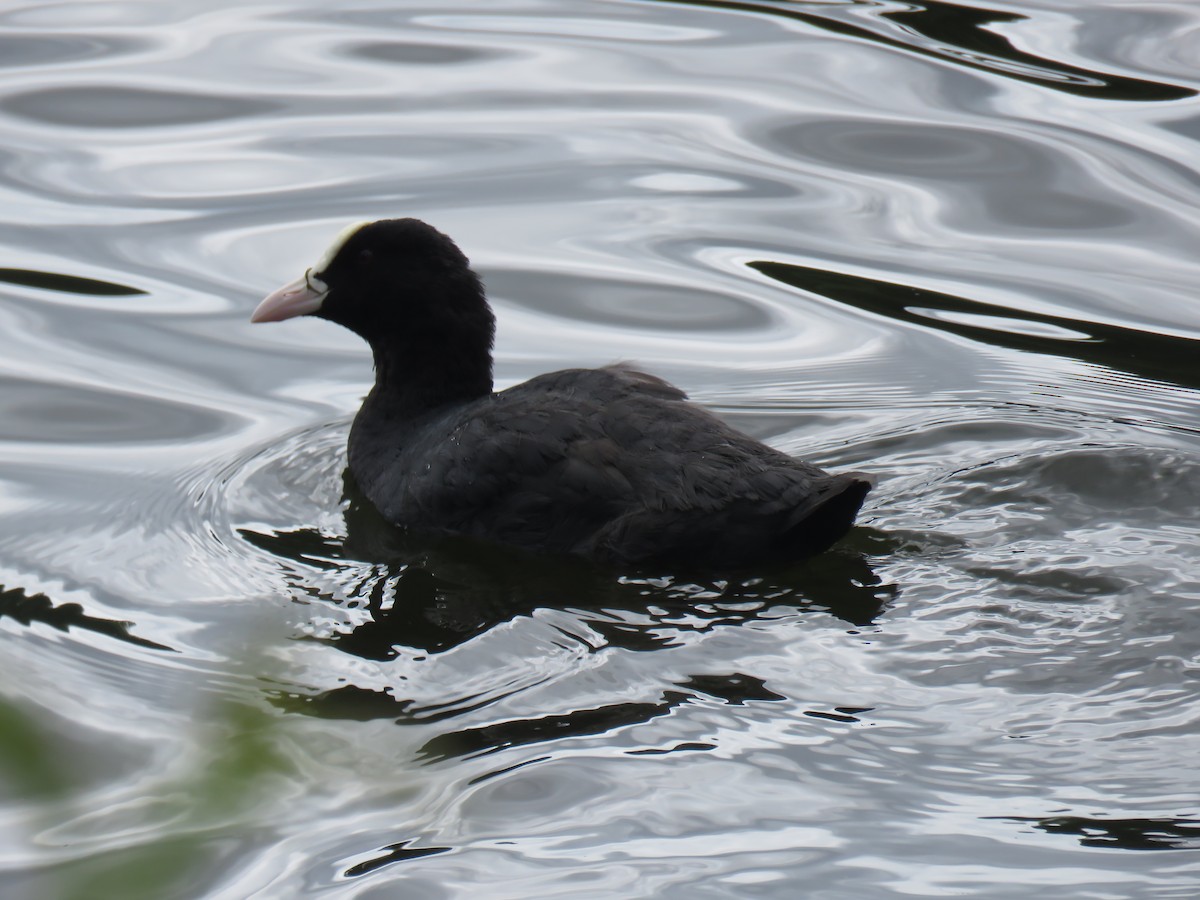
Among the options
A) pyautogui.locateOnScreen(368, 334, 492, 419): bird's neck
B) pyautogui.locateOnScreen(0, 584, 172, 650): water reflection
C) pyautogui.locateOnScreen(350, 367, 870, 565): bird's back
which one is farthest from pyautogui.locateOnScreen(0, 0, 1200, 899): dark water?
pyautogui.locateOnScreen(368, 334, 492, 419): bird's neck

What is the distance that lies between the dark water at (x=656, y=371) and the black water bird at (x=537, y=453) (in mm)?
149

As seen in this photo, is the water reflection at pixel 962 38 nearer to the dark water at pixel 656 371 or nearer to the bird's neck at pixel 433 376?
the dark water at pixel 656 371

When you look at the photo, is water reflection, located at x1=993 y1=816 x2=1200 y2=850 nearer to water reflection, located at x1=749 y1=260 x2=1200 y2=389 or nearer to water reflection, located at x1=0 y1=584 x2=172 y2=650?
water reflection, located at x1=0 y1=584 x2=172 y2=650

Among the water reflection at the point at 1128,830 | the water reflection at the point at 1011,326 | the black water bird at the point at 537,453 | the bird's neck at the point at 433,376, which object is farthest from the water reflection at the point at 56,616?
the water reflection at the point at 1011,326

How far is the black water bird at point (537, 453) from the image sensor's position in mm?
5219

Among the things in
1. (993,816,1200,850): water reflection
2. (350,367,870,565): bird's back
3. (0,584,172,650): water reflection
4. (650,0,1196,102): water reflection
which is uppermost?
(650,0,1196,102): water reflection

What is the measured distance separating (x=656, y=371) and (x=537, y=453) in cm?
241

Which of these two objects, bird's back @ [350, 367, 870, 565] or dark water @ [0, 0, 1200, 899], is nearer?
dark water @ [0, 0, 1200, 899]

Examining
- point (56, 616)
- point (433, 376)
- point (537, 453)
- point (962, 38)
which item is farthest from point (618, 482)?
point (962, 38)

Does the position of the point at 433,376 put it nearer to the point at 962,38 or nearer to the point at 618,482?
the point at 618,482

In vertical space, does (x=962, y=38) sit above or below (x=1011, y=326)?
above

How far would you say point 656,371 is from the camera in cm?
779

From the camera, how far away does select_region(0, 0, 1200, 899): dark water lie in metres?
3.76

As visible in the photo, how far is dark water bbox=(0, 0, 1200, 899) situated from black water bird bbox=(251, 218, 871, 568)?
5.9 inches
